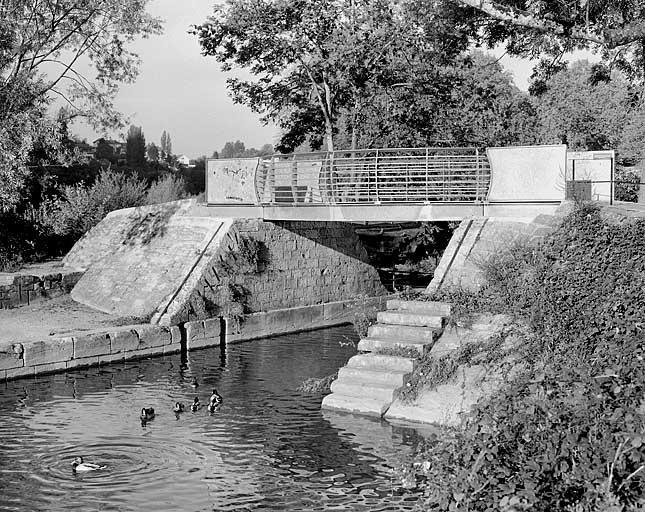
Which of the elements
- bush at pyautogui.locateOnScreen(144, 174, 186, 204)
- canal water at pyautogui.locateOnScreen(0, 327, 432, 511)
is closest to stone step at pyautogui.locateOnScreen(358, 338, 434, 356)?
canal water at pyautogui.locateOnScreen(0, 327, 432, 511)

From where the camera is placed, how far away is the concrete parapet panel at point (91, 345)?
17062 millimetres

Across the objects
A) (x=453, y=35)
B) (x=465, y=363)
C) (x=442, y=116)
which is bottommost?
(x=465, y=363)

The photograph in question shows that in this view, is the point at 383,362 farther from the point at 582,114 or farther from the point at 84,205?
the point at 582,114

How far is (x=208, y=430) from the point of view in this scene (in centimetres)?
1270

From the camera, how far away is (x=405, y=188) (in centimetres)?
1972

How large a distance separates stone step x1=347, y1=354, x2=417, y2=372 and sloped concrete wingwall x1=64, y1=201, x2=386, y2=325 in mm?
6659


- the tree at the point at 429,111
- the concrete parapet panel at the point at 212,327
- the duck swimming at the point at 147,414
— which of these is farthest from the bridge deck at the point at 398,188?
the duck swimming at the point at 147,414

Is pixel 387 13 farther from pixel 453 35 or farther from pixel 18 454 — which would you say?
pixel 18 454

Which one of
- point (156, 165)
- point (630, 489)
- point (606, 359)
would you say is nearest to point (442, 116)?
point (606, 359)

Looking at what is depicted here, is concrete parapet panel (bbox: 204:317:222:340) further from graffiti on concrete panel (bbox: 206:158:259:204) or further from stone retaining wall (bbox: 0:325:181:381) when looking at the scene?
graffiti on concrete panel (bbox: 206:158:259:204)

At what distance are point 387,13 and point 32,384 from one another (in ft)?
52.8

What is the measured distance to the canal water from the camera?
383 inches

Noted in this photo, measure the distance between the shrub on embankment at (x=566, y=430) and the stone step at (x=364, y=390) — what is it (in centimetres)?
219

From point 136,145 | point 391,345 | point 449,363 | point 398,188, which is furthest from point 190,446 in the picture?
point 136,145
